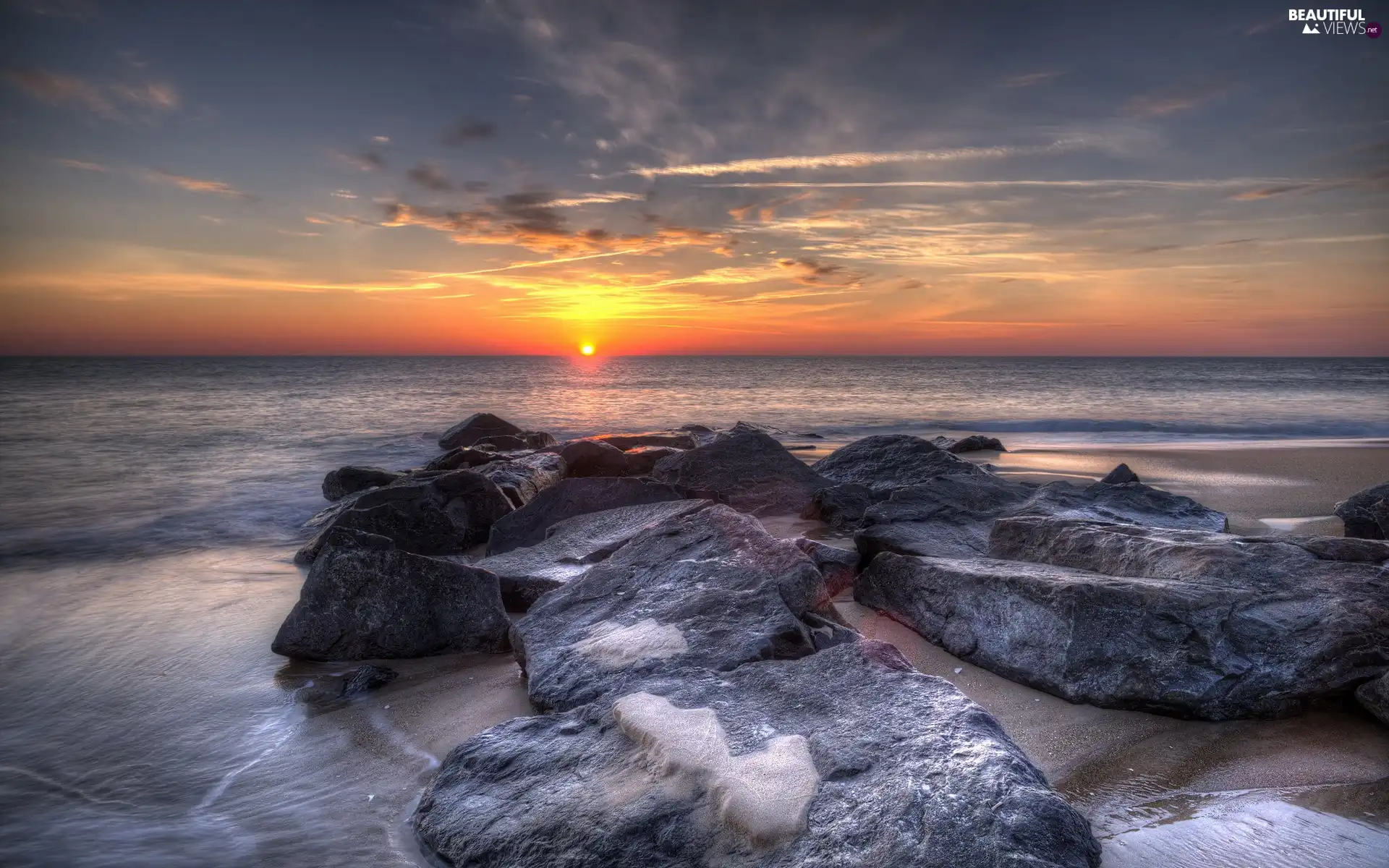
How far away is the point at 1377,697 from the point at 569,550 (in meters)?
4.14

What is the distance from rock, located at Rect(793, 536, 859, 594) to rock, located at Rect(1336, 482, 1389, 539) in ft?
12.8

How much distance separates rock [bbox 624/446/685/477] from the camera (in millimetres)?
8805

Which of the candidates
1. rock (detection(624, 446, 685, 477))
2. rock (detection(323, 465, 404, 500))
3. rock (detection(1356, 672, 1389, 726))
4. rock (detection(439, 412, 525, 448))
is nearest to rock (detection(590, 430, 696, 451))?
rock (detection(624, 446, 685, 477))

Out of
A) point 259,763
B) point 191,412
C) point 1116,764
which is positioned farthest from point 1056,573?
Result: point 191,412

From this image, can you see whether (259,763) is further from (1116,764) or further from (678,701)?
(1116,764)

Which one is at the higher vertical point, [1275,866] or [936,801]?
[936,801]

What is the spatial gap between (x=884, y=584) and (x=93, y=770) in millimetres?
3744

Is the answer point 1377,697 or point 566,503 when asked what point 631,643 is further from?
point 566,503

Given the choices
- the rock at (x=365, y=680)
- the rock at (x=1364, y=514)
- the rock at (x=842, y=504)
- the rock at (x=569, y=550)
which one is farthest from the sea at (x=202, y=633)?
the rock at (x=1364, y=514)

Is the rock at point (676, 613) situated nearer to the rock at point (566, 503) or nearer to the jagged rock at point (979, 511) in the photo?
the jagged rock at point (979, 511)

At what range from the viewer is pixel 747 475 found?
24.4ft

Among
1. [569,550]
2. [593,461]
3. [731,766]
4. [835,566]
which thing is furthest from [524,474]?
[731,766]

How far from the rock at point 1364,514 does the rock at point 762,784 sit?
490 cm

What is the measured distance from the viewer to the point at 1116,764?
2.72 metres
